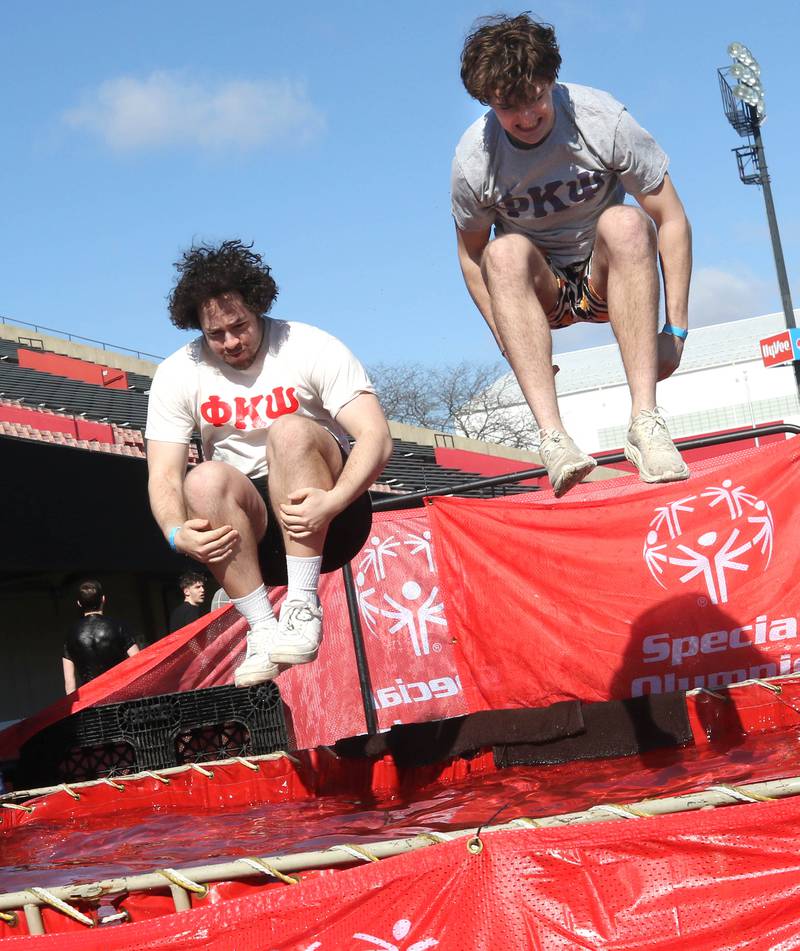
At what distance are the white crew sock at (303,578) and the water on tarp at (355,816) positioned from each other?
0.83 m

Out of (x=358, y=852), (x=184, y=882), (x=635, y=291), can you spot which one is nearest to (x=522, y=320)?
Answer: (x=635, y=291)

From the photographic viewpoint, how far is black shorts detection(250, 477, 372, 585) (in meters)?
4.32

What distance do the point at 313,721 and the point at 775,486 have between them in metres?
2.99

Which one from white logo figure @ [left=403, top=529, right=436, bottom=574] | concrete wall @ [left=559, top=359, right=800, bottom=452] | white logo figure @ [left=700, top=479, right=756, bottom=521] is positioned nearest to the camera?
white logo figure @ [left=700, top=479, right=756, bottom=521]

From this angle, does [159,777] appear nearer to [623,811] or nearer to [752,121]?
[623,811]

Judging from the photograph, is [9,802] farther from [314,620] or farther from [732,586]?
[732,586]

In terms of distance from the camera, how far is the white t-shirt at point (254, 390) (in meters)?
4.11

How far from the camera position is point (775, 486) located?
6.04 metres

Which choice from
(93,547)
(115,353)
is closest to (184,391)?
(93,547)

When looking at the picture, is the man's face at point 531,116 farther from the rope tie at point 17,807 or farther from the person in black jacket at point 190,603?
the person in black jacket at point 190,603

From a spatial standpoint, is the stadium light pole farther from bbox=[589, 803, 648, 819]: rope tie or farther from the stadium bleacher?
bbox=[589, 803, 648, 819]: rope tie

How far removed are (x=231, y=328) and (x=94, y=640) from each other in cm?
345

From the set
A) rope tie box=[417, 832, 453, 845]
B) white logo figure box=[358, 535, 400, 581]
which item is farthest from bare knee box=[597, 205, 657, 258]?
white logo figure box=[358, 535, 400, 581]

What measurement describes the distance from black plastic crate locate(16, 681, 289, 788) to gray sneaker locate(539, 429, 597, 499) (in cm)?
281
